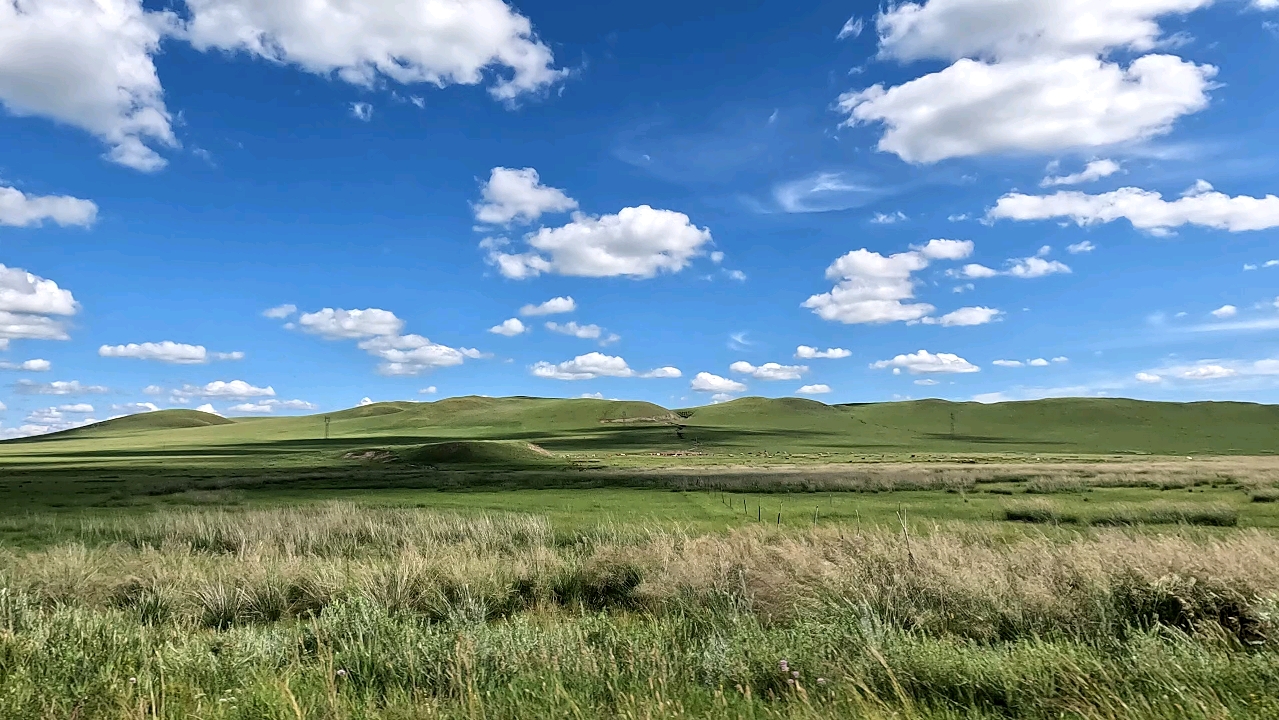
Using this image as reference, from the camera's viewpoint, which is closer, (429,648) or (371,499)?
(429,648)

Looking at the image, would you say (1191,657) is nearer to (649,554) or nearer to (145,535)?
(649,554)

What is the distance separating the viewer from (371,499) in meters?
42.1

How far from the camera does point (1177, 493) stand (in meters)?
39.1

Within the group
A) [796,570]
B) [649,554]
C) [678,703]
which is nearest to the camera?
[678,703]

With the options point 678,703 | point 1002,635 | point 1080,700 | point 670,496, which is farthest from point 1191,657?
point 670,496

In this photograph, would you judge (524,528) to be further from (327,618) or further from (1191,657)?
(1191,657)

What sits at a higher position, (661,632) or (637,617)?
(661,632)

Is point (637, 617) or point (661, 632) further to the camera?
point (637, 617)

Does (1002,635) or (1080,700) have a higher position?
(1080,700)

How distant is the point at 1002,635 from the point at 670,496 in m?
32.6

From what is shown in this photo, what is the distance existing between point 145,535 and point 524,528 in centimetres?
1332

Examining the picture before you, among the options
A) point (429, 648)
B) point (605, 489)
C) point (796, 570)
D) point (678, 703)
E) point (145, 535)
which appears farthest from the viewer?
point (605, 489)

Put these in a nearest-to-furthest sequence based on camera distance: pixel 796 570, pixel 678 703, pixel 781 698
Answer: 1. pixel 678 703
2. pixel 781 698
3. pixel 796 570

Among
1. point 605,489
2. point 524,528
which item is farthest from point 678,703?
point 605,489
